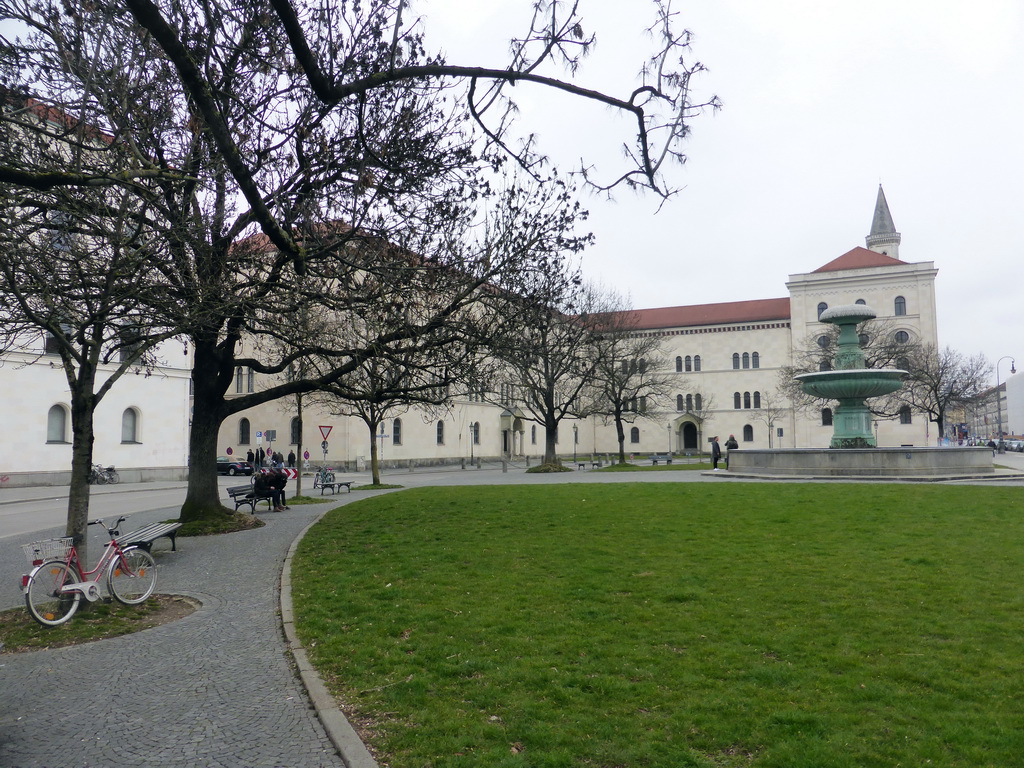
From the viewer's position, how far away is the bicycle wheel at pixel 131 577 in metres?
8.41

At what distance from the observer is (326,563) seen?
35.7ft

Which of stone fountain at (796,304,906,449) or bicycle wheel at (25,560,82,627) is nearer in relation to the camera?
bicycle wheel at (25,560,82,627)

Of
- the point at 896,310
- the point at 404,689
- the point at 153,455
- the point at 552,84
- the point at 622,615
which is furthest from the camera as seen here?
the point at 896,310

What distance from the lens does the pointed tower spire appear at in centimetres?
8288

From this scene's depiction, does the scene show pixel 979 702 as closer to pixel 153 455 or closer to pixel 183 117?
pixel 183 117

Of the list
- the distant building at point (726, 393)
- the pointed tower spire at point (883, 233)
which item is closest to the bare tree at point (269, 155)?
the distant building at point (726, 393)

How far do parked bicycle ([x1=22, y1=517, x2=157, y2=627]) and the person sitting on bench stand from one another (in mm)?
11150

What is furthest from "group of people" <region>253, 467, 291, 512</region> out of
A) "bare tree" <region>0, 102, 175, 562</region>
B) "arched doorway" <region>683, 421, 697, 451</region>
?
"arched doorway" <region>683, 421, 697, 451</region>

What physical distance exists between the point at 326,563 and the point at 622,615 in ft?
17.5

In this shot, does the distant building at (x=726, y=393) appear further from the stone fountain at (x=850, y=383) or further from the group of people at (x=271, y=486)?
the group of people at (x=271, y=486)

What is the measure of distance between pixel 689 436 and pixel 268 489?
68806 mm

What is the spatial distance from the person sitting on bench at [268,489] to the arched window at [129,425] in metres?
21.9

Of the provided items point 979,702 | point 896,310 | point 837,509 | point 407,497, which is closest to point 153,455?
point 407,497

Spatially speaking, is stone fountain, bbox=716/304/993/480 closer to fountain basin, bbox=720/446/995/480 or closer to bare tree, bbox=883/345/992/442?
fountain basin, bbox=720/446/995/480
